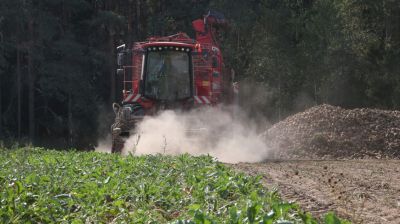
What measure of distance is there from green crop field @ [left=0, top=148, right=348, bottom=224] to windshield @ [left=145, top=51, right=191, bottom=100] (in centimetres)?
952

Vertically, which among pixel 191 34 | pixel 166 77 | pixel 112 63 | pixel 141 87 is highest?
pixel 191 34

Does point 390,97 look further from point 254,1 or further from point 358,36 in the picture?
point 254,1

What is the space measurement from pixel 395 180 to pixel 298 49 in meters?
31.1

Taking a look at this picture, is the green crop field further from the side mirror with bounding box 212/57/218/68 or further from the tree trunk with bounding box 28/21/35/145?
the tree trunk with bounding box 28/21/35/145

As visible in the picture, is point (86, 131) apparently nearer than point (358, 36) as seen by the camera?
No

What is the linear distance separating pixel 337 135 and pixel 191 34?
24.7 meters

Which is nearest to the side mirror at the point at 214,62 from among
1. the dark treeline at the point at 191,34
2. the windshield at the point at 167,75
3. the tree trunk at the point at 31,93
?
the windshield at the point at 167,75

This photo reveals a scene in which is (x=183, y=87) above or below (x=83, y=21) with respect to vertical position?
below

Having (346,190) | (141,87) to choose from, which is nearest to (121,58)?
(141,87)

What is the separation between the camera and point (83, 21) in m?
42.1

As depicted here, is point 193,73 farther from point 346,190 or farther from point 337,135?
point 346,190

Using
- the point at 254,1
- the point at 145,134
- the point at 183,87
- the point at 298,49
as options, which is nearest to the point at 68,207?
the point at 145,134

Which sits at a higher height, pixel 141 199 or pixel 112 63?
pixel 112 63

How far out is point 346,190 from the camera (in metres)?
8.51
